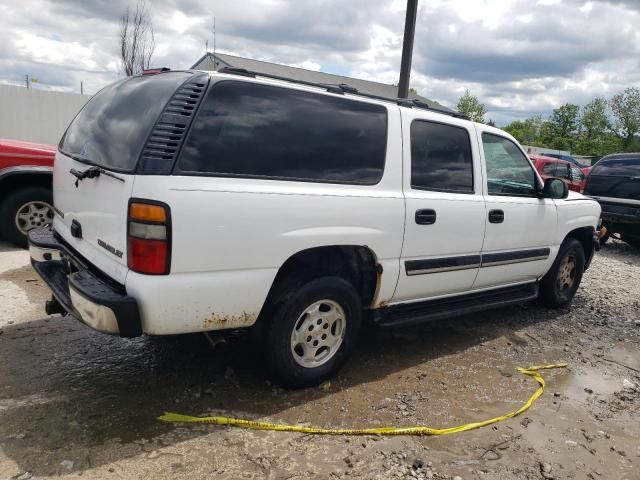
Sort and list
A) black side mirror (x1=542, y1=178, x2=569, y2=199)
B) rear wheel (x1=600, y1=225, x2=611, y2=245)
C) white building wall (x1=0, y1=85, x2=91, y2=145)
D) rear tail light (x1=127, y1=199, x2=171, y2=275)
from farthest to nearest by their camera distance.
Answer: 1. white building wall (x1=0, y1=85, x2=91, y2=145)
2. rear wheel (x1=600, y1=225, x2=611, y2=245)
3. black side mirror (x1=542, y1=178, x2=569, y2=199)
4. rear tail light (x1=127, y1=199, x2=171, y2=275)

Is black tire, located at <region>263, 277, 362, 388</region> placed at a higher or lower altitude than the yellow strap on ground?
higher

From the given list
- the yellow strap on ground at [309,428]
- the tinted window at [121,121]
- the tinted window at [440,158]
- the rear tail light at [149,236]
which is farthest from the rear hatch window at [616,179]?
the rear tail light at [149,236]

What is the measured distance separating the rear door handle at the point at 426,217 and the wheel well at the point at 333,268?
0.45m

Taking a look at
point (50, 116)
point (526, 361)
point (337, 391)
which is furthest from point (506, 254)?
point (50, 116)

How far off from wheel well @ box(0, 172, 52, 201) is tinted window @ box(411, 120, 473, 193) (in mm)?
4481

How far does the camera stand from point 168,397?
3.22m

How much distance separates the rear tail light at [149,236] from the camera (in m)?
2.58

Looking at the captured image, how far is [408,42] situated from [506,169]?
5.02 meters

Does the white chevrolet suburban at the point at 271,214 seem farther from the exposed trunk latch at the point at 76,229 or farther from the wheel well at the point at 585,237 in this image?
the wheel well at the point at 585,237

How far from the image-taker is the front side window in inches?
174

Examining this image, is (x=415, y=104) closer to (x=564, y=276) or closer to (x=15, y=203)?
(x=564, y=276)

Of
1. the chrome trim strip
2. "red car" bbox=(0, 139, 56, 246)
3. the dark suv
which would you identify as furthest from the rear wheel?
"red car" bbox=(0, 139, 56, 246)

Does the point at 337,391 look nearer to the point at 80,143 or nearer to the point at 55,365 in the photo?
the point at 55,365

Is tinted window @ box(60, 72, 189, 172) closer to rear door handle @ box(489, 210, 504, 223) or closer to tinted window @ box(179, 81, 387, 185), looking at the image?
tinted window @ box(179, 81, 387, 185)
